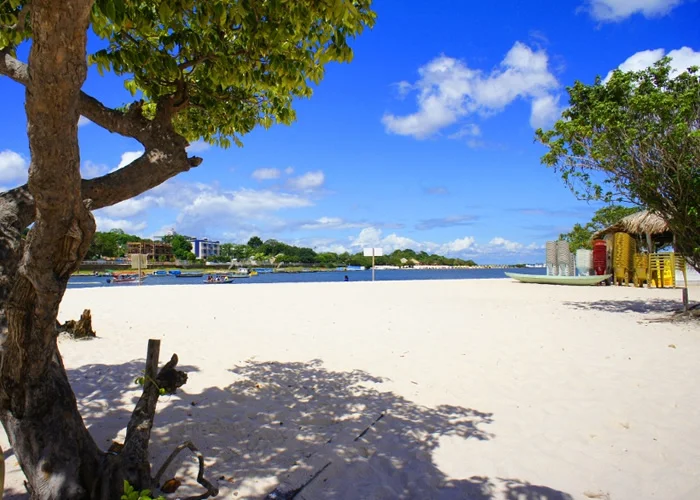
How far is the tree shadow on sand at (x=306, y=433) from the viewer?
2943 mm

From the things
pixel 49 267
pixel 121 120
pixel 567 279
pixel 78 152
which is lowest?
pixel 567 279

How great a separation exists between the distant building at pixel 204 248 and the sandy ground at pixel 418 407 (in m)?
163

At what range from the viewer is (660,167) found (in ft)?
32.4

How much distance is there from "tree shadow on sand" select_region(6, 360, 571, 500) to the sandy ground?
0.02m

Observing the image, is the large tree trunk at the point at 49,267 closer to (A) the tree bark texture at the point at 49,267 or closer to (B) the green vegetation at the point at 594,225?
(A) the tree bark texture at the point at 49,267

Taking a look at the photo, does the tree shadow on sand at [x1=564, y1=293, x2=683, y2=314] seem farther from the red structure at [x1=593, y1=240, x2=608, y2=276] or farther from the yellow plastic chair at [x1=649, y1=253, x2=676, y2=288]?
the red structure at [x1=593, y1=240, x2=608, y2=276]

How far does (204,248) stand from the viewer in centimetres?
16875

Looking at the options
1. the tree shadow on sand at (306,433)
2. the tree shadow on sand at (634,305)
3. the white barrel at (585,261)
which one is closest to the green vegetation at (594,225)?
the white barrel at (585,261)

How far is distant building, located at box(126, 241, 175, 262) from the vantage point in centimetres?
10985

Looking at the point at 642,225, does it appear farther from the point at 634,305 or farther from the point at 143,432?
the point at 143,432

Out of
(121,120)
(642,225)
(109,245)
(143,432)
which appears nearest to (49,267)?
(143,432)

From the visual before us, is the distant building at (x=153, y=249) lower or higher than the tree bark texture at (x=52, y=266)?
higher

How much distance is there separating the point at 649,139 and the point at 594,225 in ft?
83.8

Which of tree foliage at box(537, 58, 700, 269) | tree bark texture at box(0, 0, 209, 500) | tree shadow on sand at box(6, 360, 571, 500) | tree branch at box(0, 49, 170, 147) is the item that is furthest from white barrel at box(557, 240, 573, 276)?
tree bark texture at box(0, 0, 209, 500)
